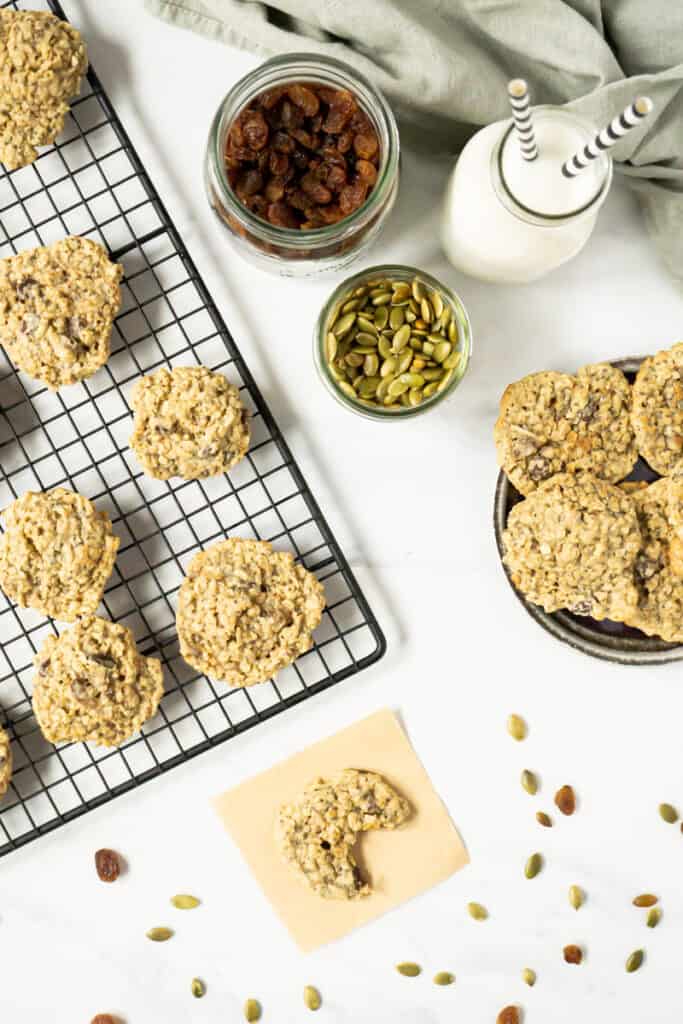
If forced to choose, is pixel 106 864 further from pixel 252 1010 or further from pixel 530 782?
pixel 530 782

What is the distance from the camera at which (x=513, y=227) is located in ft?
4.46

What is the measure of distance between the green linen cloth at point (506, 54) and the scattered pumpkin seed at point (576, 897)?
111 centimetres

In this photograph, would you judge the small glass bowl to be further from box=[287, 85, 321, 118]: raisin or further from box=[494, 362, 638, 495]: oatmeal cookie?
box=[287, 85, 321, 118]: raisin

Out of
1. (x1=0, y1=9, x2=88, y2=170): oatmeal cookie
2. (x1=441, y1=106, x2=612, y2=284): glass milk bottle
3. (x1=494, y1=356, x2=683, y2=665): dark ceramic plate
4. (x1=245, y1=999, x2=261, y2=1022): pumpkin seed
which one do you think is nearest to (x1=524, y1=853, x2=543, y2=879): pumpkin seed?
(x1=494, y1=356, x2=683, y2=665): dark ceramic plate

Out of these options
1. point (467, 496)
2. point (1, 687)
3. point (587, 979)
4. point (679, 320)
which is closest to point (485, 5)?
point (679, 320)

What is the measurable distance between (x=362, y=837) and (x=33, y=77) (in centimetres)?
137

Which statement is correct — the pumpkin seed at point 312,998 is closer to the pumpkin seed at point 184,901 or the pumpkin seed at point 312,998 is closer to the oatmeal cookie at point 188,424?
the pumpkin seed at point 184,901

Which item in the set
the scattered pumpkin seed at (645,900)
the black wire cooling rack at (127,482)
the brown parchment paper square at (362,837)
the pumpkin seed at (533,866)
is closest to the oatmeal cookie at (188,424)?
the black wire cooling rack at (127,482)

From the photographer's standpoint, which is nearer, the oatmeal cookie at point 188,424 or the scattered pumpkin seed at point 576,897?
the oatmeal cookie at point 188,424

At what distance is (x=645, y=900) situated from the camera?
1.71 m

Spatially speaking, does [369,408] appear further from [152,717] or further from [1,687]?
[1,687]

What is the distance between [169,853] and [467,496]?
82 centimetres

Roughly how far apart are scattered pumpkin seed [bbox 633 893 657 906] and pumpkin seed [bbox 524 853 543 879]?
7.1 inches

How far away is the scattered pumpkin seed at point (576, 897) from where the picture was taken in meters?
1.71
